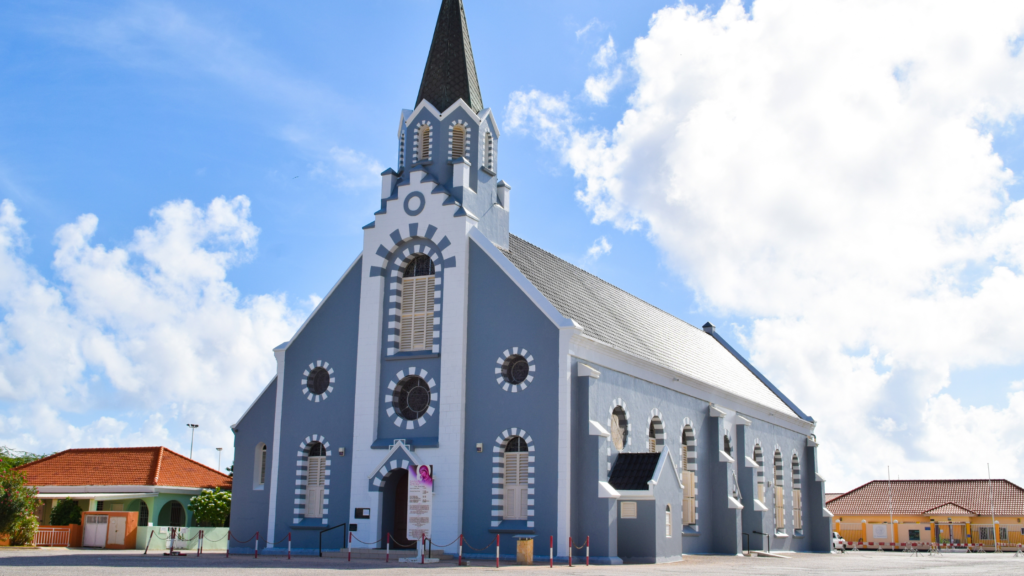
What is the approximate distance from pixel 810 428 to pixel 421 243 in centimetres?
3146

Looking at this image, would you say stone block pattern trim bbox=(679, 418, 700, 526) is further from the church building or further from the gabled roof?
the gabled roof

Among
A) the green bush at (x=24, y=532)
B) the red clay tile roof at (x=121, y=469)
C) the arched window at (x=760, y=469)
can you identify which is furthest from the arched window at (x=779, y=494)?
the green bush at (x=24, y=532)

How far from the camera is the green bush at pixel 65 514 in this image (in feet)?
145

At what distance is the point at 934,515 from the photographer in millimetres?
68750

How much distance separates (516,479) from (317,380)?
29.9 feet

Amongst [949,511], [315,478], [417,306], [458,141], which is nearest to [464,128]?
[458,141]

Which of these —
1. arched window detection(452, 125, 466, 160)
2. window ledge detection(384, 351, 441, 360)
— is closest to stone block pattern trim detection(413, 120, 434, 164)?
arched window detection(452, 125, 466, 160)

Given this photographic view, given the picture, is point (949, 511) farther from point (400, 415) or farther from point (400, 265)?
point (400, 265)

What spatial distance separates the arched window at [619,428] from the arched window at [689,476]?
5.11 m

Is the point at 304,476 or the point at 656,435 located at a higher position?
the point at 656,435

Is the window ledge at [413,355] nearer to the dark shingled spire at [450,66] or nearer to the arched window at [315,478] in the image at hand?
the arched window at [315,478]

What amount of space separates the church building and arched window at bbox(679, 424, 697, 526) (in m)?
0.08

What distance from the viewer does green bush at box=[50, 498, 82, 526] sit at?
44125mm

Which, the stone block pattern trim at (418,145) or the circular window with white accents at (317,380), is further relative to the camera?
the stone block pattern trim at (418,145)
